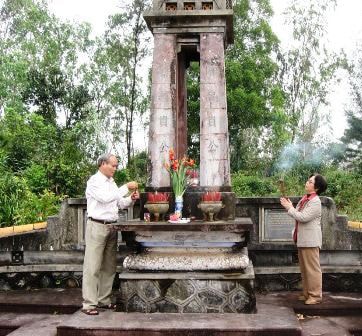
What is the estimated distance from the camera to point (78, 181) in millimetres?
14242

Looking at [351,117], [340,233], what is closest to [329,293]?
[340,233]

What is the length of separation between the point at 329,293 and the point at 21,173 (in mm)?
9107

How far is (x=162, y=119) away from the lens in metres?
7.24

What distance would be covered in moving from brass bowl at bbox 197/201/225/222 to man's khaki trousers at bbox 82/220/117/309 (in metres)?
1.15

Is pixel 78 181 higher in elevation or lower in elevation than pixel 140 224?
higher

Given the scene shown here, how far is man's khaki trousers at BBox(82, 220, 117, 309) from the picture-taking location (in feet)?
20.2

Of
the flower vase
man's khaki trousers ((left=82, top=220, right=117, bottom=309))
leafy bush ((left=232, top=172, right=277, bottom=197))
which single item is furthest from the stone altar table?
leafy bush ((left=232, top=172, right=277, bottom=197))

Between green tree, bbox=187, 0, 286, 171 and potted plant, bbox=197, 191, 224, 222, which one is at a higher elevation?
green tree, bbox=187, 0, 286, 171

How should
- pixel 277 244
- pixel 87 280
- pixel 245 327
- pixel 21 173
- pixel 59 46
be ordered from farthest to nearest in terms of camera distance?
pixel 59 46, pixel 21 173, pixel 277 244, pixel 87 280, pixel 245 327

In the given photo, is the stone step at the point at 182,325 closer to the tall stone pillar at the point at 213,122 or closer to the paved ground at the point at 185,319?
the paved ground at the point at 185,319

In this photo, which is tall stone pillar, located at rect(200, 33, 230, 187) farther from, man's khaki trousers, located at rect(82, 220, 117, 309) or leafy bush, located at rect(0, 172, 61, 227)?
leafy bush, located at rect(0, 172, 61, 227)

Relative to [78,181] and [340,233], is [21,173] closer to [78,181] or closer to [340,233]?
[78,181]

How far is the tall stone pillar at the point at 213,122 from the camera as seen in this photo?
7172 mm

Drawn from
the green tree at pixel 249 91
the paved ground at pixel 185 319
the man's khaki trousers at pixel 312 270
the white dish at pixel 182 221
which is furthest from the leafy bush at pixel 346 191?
the white dish at pixel 182 221
